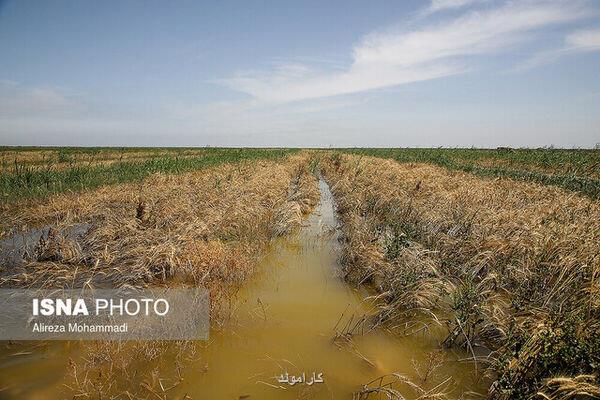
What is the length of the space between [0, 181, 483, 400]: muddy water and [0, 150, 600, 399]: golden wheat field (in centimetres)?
2

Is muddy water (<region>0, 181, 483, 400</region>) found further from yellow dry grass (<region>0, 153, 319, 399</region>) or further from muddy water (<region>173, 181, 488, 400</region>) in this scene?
yellow dry grass (<region>0, 153, 319, 399</region>)

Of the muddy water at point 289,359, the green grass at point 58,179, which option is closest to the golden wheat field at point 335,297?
the muddy water at point 289,359

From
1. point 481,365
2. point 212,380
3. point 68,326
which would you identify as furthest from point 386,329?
point 68,326

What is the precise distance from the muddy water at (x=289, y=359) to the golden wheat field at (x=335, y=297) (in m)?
0.02

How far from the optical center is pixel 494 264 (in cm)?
577

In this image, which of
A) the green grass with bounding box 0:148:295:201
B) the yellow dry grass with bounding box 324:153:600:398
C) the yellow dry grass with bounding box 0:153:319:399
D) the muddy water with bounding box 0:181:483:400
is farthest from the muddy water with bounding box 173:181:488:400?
the green grass with bounding box 0:148:295:201

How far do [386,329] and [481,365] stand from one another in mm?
1280

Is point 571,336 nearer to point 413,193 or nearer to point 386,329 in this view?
point 386,329

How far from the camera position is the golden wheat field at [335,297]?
3578 millimetres

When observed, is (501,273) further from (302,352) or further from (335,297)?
(302,352)

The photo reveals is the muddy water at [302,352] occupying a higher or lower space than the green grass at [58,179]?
lower

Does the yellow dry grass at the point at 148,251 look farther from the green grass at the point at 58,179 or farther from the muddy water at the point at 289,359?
the green grass at the point at 58,179

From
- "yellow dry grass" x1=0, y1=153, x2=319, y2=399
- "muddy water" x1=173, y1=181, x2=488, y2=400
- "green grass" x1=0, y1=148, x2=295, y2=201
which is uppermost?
"green grass" x1=0, y1=148, x2=295, y2=201

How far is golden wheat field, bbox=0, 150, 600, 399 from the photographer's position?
358 centimetres
